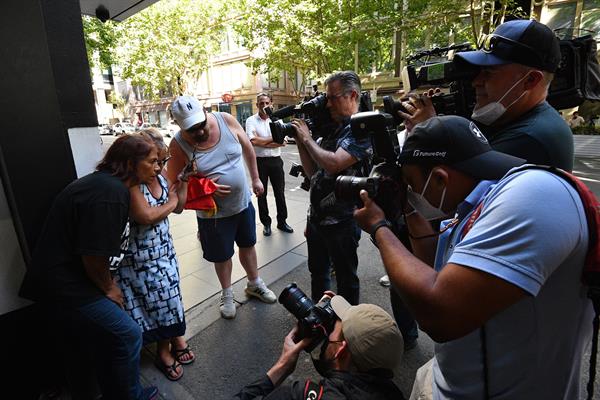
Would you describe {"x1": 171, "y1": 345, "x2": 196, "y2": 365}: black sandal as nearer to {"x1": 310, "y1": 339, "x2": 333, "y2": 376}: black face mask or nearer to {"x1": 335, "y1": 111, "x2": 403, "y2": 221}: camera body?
{"x1": 310, "y1": 339, "x2": 333, "y2": 376}: black face mask

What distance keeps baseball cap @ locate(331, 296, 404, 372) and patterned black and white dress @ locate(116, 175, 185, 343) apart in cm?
138

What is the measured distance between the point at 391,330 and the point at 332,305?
Answer: 1.08 feet

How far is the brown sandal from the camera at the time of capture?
235 centimetres

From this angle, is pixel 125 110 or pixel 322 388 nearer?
pixel 322 388

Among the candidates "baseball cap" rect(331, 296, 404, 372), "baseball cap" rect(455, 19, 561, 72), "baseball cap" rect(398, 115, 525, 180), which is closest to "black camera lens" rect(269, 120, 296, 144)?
"baseball cap" rect(455, 19, 561, 72)

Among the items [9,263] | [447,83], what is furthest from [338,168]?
[9,263]

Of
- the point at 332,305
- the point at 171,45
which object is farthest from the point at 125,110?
the point at 332,305

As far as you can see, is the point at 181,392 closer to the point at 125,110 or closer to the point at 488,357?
the point at 488,357

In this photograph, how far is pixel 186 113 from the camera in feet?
8.43

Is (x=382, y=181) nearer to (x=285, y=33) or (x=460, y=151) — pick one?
(x=460, y=151)

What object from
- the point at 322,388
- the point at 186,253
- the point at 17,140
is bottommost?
the point at 186,253

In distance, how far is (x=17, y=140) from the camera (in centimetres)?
179

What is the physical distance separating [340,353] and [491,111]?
4.30ft

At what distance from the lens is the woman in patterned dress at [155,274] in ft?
7.07
